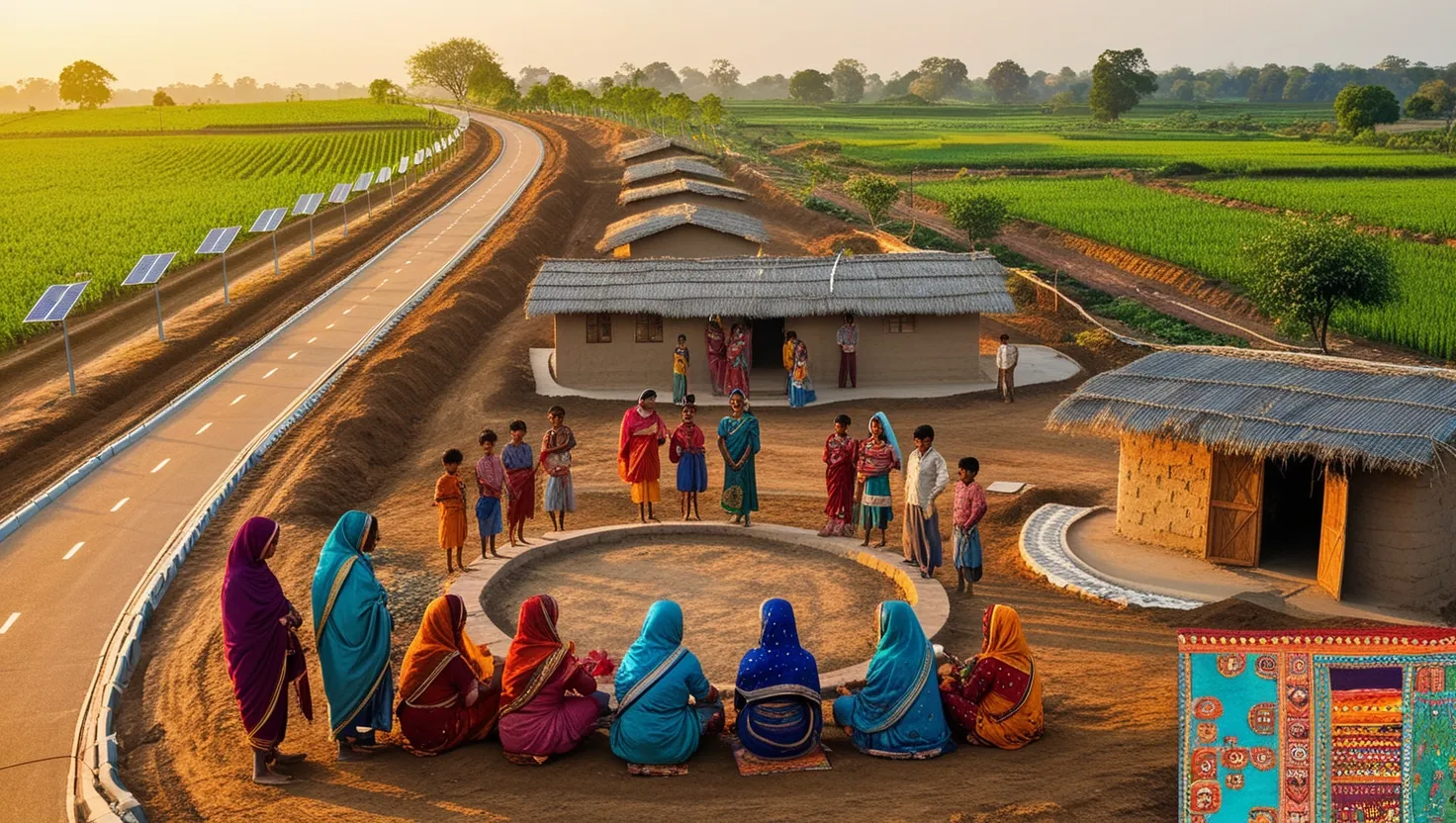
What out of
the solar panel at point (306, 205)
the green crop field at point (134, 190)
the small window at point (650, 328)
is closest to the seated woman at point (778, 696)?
the small window at point (650, 328)

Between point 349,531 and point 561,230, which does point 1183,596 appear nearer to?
point 349,531

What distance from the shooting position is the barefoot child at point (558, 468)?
50.2 ft

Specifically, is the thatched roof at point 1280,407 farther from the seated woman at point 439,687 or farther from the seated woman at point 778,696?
the seated woman at point 439,687

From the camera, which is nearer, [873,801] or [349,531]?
[873,801]

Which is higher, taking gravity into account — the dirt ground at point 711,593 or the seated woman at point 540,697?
the seated woman at point 540,697

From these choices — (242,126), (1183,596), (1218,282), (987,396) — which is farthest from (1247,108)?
(1183,596)

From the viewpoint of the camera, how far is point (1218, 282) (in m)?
36.5

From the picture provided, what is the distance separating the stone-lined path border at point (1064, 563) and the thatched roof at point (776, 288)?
7.75 metres

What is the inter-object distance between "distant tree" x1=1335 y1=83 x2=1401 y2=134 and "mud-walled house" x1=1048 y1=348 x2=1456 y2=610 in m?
76.4

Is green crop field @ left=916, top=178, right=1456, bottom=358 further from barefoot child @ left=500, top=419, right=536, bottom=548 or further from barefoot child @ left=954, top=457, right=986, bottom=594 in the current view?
barefoot child @ left=500, top=419, right=536, bottom=548

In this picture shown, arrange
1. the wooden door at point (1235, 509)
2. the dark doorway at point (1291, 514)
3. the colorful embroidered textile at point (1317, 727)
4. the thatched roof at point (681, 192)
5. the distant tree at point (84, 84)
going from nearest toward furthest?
the colorful embroidered textile at point (1317, 727)
the wooden door at point (1235, 509)
the dark doorway at point (1291, 514)
the thatched roof at point (681, 192)
the distant tree at point (84, 84)

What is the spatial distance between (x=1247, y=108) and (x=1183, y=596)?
466ft

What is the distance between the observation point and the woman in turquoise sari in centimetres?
950

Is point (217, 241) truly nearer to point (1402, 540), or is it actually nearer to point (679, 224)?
point (679, 224)
